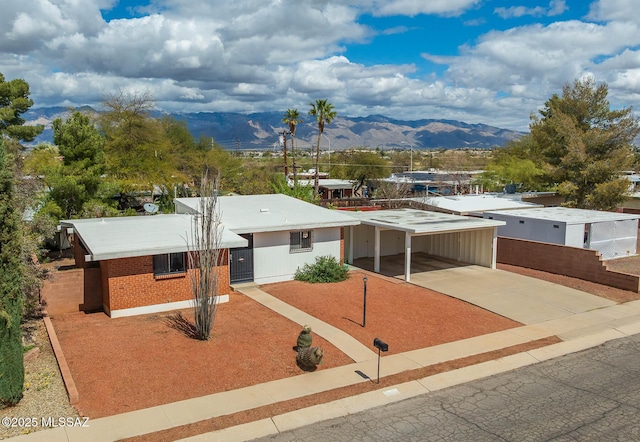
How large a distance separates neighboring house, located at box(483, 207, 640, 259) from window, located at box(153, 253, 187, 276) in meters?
18.0

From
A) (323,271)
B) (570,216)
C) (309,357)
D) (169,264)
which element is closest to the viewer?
(309,357)

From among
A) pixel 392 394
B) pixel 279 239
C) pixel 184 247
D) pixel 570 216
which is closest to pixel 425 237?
pixel 570 216

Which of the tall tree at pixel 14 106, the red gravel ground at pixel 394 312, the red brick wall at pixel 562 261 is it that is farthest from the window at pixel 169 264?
the tall tree at pixel 14 106

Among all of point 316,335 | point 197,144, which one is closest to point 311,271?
point 316,335

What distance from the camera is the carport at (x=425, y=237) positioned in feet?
75.7

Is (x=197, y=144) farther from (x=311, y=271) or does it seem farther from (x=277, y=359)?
(x=277, y=359)

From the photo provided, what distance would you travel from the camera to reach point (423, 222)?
24.1 meters

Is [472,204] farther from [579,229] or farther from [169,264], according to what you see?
[169,264]

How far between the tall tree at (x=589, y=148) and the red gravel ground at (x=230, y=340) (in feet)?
67.7

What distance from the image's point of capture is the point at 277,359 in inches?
520

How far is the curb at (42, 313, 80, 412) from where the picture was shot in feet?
35.3

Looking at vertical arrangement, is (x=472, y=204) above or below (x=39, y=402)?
above

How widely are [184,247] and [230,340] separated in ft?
13.2

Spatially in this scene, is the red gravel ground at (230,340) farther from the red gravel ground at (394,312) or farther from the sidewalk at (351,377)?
the sidewalk at (351,377)
